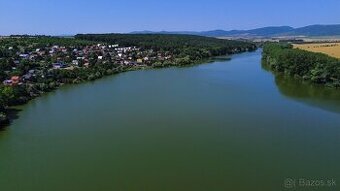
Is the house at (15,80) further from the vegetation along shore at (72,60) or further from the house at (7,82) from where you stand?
the house at (7,82)

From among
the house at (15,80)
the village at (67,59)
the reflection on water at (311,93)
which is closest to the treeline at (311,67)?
the reflection on water at (311,93)

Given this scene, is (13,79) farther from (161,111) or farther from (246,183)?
(246,183)

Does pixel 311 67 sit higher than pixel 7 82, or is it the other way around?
pixel 311 67

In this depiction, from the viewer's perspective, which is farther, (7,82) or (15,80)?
(15,80)

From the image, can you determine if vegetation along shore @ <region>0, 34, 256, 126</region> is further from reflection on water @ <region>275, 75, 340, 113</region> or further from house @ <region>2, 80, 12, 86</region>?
reflection on water @ <region>275, 75, 340, 113</region>

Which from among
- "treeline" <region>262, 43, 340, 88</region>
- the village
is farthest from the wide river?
the village

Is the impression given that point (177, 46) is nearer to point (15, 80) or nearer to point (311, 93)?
point (15, 80)

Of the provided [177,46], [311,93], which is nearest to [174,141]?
[311,93]
